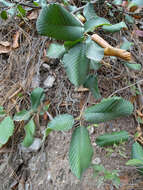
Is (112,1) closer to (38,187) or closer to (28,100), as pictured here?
(28,100)

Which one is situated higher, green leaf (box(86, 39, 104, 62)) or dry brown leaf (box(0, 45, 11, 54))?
green leaf (box(86, 39, 104, 62))

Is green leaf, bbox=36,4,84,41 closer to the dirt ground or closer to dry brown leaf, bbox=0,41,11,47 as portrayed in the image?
the dirt ground

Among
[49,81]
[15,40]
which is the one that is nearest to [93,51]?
[49,81]

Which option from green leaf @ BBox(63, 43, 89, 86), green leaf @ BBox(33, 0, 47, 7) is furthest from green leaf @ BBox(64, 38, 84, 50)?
green leaf @ BBox(33, 0, 47, 7)

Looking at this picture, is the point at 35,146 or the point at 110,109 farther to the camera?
the point at 35,146

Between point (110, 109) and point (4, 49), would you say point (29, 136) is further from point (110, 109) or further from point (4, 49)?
point (4, 49)

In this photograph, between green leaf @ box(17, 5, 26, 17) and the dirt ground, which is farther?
green leaf @ box(17, 5, 26, 17)

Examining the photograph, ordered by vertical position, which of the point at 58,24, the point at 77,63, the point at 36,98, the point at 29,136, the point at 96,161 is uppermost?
the point at 58,24
